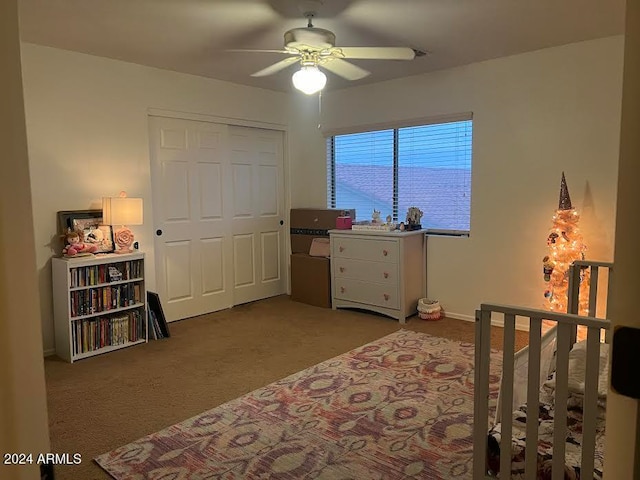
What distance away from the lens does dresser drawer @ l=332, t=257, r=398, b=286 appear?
4.59 m

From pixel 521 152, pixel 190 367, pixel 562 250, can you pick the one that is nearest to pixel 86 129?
pixel 190 367

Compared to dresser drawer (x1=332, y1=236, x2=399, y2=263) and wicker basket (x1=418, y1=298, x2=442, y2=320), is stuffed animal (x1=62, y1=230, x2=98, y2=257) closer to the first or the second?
dresser drawer (x1=332, y1=236, x2=399, y2=263)

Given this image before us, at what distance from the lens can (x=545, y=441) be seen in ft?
5.88

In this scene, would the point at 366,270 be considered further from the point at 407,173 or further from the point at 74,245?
the point at 74,245

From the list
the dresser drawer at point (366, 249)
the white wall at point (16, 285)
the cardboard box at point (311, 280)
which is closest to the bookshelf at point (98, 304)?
the cardboard box at point (311, 280)

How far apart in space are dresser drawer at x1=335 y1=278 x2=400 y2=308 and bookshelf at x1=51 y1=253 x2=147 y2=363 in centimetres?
196

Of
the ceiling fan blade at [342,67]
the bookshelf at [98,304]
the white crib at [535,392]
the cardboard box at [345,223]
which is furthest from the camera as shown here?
the cardboard box at [345,223]

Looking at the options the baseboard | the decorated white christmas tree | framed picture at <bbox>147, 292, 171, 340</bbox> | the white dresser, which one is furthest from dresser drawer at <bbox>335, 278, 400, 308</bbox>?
framed picture at <bbox>147, 292, 171, 340</bbox>

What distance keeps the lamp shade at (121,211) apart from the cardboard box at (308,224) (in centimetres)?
204

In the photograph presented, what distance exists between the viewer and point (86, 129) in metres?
3.95

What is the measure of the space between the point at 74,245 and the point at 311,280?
7.94 feet

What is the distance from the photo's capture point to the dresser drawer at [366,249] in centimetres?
456

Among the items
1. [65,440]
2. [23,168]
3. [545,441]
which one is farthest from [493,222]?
[23,168]

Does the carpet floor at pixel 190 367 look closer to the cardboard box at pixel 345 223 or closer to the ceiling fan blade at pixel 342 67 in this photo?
the cardboard box at pixel 345 223
